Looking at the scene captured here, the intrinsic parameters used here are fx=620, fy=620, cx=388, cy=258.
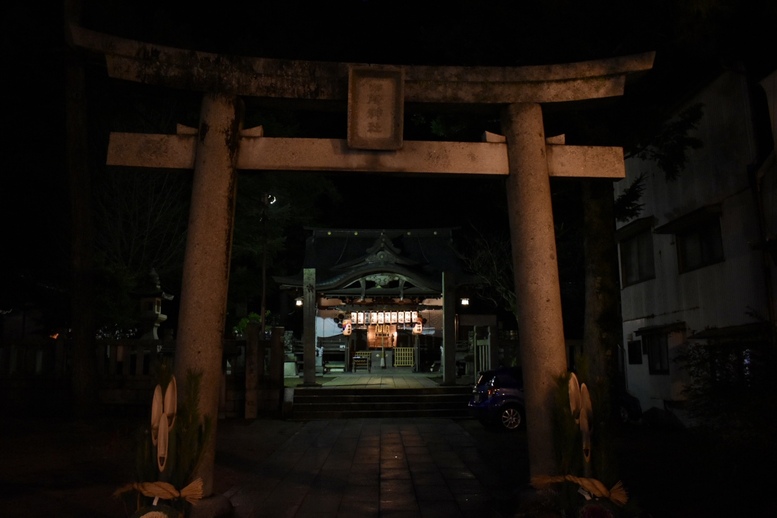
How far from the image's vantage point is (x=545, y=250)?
735 centimetres

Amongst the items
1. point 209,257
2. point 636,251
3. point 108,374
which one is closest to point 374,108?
point 209,257

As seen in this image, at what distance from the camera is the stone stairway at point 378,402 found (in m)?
18.0

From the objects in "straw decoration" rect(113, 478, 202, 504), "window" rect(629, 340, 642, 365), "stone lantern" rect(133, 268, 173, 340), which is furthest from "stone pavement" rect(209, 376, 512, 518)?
"window" rect(629, 340, 642, 365)

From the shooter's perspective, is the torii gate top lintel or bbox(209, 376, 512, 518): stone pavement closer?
the torii gate top lintel

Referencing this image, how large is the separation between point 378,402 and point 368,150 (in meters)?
12.3

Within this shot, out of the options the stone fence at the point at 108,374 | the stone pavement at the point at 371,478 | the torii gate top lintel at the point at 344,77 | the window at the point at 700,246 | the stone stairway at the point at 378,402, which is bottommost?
the stone pavement at the point at 371,478

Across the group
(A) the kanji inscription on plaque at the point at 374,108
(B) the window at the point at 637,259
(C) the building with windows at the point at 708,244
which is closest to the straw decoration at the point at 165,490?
(A) the kanji inscription on plaque at the point at 374,108

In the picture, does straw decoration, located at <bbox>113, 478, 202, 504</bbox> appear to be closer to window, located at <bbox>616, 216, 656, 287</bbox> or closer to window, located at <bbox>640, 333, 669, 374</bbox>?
window, located at <bbox>640, 333, 669, 374</bbox>

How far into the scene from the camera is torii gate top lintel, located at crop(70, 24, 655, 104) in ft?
24.1

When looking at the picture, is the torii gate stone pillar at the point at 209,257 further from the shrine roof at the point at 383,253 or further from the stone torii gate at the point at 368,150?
the shrine roof at the point at 383,253

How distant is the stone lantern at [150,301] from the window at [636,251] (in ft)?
45.6

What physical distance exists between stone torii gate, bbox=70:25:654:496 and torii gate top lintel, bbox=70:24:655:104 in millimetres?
12

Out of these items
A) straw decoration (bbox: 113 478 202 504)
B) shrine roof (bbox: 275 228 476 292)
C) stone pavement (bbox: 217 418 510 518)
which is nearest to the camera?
straw decoration (bbox: 113 478 202 504)

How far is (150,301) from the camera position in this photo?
18.2 meters
